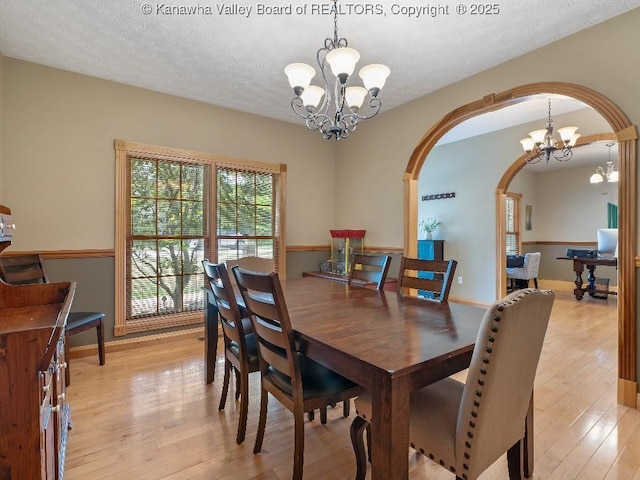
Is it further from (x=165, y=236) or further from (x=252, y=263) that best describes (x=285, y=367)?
(x=165, y=236)

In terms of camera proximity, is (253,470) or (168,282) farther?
(168,282)

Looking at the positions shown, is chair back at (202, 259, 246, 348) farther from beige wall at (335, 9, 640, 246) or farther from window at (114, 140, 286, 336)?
beige wall at (335, 9, 640, 246)

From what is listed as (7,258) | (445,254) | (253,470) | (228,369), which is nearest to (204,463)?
(253,470)

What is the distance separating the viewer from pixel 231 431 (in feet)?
6.52

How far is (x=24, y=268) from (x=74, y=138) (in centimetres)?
124

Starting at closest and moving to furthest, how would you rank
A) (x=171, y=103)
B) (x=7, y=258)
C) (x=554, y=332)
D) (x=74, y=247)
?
(x=7, y=258) < (x=74, y=247) < (x=171, y=103) < (x=554, y=332)

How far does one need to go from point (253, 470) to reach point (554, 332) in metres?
3.84

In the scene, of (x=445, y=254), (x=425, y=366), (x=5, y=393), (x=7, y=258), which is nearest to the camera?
(x=5, y=393)

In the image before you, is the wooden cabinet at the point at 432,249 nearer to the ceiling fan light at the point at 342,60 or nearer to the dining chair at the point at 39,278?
the ceiling fan light at the point at 342,60

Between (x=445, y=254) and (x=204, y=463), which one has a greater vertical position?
(x=445, y=254)

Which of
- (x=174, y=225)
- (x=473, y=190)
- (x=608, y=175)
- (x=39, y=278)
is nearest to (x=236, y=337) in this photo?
(x=39, y=278)

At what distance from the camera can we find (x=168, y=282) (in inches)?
142

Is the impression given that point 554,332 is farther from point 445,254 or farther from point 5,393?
point 5,393

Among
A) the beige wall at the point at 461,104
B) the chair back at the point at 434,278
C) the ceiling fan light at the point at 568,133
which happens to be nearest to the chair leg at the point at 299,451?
the chair back at the point at 434,278
